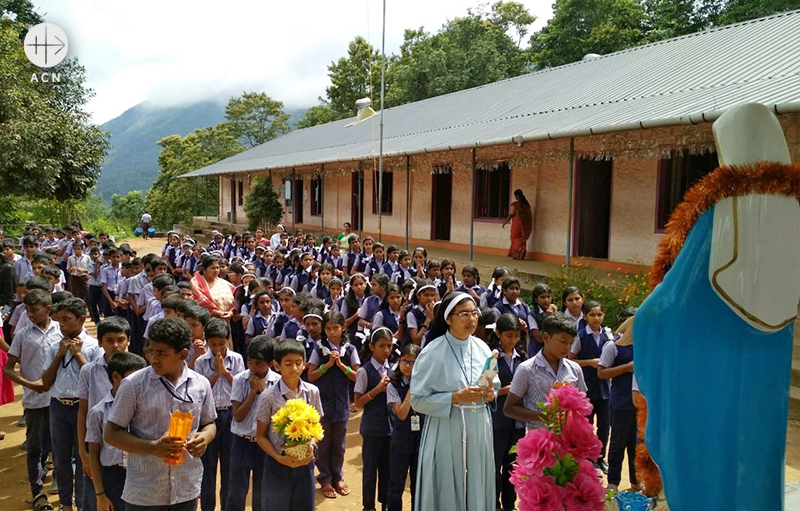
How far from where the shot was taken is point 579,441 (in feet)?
9.20

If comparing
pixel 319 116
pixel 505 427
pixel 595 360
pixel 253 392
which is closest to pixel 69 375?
pixel 253 392

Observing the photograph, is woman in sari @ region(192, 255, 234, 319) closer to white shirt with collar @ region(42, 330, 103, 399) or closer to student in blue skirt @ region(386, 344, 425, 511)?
white shirt with collar @ region(42, 330, 103, 399)

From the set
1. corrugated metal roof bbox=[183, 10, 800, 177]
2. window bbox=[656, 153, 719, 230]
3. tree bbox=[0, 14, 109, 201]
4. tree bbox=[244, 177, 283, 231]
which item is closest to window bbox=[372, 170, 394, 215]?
corrugated metal roof bbox=[183, 10, 800, 177]

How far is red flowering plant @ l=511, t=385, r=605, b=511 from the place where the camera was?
2.70 m

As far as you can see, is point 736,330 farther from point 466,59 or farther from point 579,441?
point 466,59

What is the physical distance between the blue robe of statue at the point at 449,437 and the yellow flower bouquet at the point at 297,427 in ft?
1.95

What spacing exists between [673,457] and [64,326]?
12.8 feet

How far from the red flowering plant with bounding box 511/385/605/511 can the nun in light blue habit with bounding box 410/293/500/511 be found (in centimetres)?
63

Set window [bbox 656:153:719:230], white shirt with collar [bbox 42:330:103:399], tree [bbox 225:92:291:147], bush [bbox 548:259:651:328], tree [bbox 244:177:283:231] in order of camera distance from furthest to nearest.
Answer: tree [bbox 225:92:291:147]
tree [bbox 244:177:283:231]
window [bbox 656:153:719:230]
bush [bbox 548:259:651:328]
white shirt with collar [bbox 42:330:103:399]

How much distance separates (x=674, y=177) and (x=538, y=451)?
1011cm

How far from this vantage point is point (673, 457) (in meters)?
2.49

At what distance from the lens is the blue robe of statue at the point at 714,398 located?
7.82ft

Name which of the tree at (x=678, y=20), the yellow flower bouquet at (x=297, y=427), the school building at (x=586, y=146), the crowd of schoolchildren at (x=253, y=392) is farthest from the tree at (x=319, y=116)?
the yellow flower bouquet at (x=297, y=427)

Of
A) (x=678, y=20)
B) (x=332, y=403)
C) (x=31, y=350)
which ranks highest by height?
(x=678, y=20)
